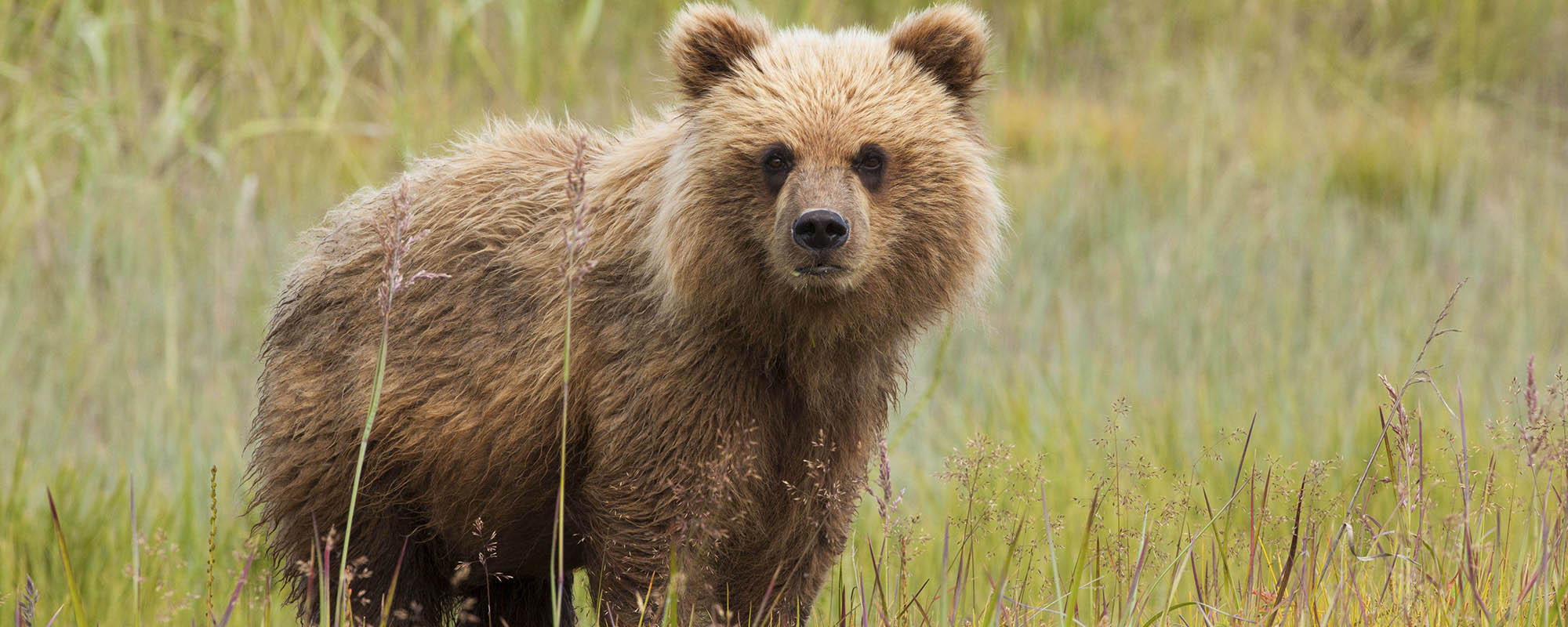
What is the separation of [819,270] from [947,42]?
2.84 ft

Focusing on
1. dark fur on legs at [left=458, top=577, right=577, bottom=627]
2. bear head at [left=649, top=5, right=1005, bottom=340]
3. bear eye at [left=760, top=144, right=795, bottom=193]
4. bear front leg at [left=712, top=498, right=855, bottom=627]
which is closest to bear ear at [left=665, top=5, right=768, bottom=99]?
bear head at [left=649, top=5, right=1005, bottom=340]

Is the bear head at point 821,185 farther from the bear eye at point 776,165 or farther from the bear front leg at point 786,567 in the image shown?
the bear front leg at point 786,567

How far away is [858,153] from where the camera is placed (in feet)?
11.8

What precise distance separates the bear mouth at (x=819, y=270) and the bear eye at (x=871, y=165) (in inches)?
11.2

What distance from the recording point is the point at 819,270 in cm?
341

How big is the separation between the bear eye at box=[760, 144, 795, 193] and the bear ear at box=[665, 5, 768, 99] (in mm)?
355

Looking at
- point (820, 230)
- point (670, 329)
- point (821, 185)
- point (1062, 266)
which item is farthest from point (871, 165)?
point (1062, 266)

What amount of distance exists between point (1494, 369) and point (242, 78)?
708cm

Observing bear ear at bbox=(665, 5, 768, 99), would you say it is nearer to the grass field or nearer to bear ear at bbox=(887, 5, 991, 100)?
bear ear at bbox=(887, 5, 991, 100)

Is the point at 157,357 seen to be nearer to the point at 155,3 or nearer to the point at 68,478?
the point at 68,478

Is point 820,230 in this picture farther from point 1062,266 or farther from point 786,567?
point 1062,266

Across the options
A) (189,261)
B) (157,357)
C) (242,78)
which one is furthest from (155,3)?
(157,357)

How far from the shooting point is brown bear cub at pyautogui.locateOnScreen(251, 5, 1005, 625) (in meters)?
3.60

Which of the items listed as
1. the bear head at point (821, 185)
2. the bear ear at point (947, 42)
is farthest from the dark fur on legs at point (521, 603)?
the bear ear at point (947, 42)
